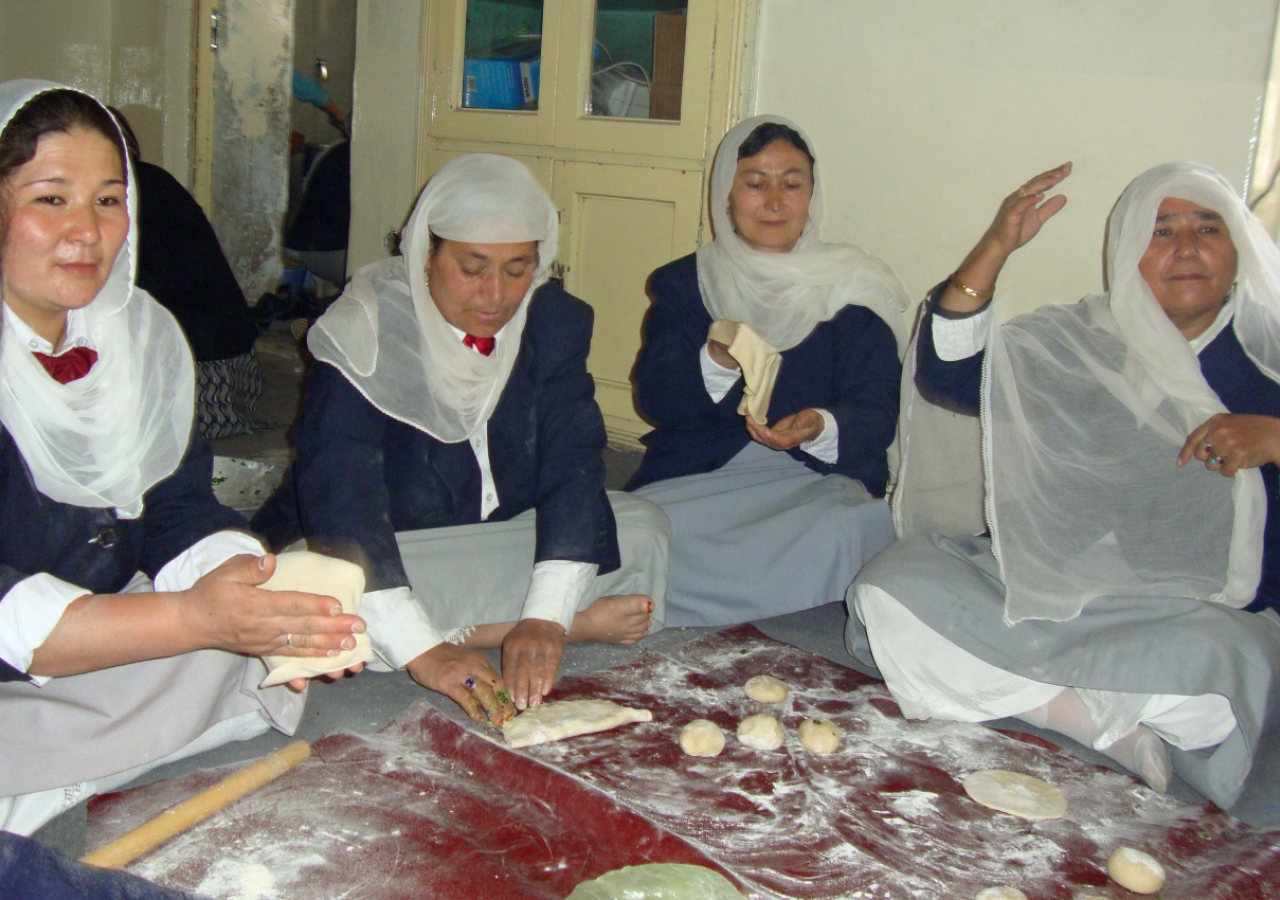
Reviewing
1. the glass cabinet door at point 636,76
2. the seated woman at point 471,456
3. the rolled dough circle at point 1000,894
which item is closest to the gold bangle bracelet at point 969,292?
the seated woman at point 471,456

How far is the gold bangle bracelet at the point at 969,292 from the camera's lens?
2119mm

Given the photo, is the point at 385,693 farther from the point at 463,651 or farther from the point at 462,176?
the point at 462,176

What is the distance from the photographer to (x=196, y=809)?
1443mm

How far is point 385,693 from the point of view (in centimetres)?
206

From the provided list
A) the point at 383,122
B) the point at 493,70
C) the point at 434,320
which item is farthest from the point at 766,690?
the point at 383,122

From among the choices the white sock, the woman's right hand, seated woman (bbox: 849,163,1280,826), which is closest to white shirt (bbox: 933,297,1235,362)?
seated woman (bbox: 849,163,1280,826)

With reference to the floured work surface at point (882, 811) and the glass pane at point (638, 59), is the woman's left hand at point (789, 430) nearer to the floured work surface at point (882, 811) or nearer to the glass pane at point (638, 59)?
the floured work surface at point (882, 811)

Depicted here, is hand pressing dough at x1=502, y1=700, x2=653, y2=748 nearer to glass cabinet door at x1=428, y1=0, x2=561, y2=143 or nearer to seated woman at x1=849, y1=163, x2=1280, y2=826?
seated woman at x1=849, y1=163, x2=1280, y2=826

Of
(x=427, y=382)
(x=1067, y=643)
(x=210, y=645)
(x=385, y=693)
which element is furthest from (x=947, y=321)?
(x=210, y=645)

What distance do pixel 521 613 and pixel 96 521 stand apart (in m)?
0.87

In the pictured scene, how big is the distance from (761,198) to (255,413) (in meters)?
2.56

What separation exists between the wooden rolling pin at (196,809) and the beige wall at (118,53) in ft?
15.1

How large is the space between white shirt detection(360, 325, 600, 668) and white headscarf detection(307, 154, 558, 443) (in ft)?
0.21

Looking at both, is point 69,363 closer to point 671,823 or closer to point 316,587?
point 316,587
